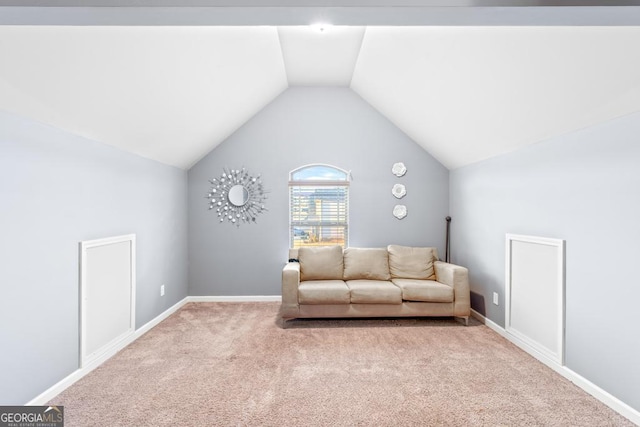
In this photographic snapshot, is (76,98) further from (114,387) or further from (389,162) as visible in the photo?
(389,162)

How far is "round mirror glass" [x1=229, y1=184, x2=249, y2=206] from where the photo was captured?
4.67m

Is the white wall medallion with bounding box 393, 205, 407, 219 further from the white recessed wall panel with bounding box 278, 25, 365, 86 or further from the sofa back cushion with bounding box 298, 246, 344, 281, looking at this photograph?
the white recessed wall panel with bounding box 278, 25, 365, 86

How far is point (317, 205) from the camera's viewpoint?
4.80m

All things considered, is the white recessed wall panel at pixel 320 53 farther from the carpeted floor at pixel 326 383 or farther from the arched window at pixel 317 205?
the carpeted floor at pixel 326 383

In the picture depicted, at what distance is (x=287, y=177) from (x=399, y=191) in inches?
67.3

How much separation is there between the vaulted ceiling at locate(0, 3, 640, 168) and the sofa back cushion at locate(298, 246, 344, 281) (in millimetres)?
2038

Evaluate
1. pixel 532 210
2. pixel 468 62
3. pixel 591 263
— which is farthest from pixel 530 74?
pixel 591 263

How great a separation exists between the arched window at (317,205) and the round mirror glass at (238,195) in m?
0.69

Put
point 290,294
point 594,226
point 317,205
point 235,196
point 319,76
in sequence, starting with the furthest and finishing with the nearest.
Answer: point 317,205 < point 235,196 < point 319,76 < point 290,294 < point 594,226

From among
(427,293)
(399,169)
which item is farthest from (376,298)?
(399,169)

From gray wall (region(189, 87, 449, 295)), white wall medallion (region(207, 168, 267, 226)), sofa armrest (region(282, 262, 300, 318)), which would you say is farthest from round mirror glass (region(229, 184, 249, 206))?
sofa armrest (region(282, 262, 300, 318))

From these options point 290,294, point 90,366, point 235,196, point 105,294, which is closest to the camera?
point 90,366

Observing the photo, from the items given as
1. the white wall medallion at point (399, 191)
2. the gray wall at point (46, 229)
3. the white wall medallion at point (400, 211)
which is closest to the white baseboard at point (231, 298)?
the gray wall at point (46, 229)

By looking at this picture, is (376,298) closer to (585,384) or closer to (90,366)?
(585,384)
